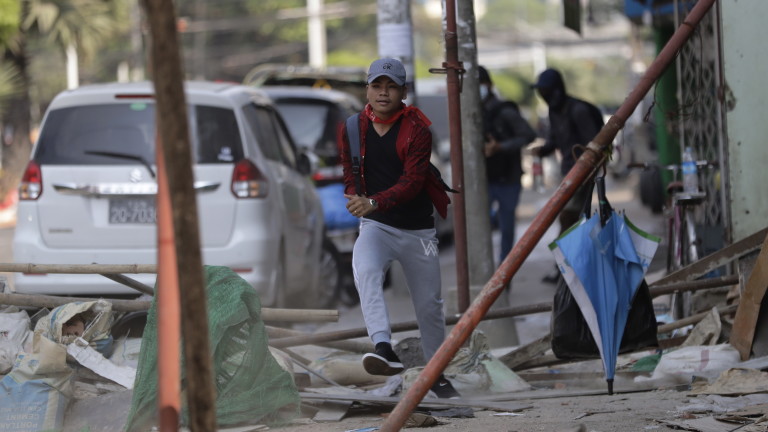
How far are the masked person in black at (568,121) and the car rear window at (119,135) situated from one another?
250 centimetres

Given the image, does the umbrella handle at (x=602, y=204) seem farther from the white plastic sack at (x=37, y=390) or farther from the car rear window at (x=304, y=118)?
the car rear window at (x=304, y=118)

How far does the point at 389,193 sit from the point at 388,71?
58 centimetres

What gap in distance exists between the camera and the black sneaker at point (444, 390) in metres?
5.94

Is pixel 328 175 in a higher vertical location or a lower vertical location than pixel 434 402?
higher

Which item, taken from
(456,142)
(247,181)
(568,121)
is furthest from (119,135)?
(568,121)

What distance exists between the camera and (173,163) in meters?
2.97

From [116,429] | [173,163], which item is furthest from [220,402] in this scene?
[173,163]

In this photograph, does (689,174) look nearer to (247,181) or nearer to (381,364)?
(247,181)

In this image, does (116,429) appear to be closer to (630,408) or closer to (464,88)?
(630,408)

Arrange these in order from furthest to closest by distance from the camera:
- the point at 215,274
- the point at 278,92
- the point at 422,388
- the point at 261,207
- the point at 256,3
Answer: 1. the point at 256,3
2. the point at 278,92
3. the point at 261,207
4. the point at 215,274
5. the point at 422,388

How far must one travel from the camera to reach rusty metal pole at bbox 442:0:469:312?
6.73m

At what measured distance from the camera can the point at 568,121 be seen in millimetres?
9422

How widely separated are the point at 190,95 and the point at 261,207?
949 millimetres

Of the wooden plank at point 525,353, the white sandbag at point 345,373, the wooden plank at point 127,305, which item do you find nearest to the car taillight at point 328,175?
the wooden plank at point 525,353
